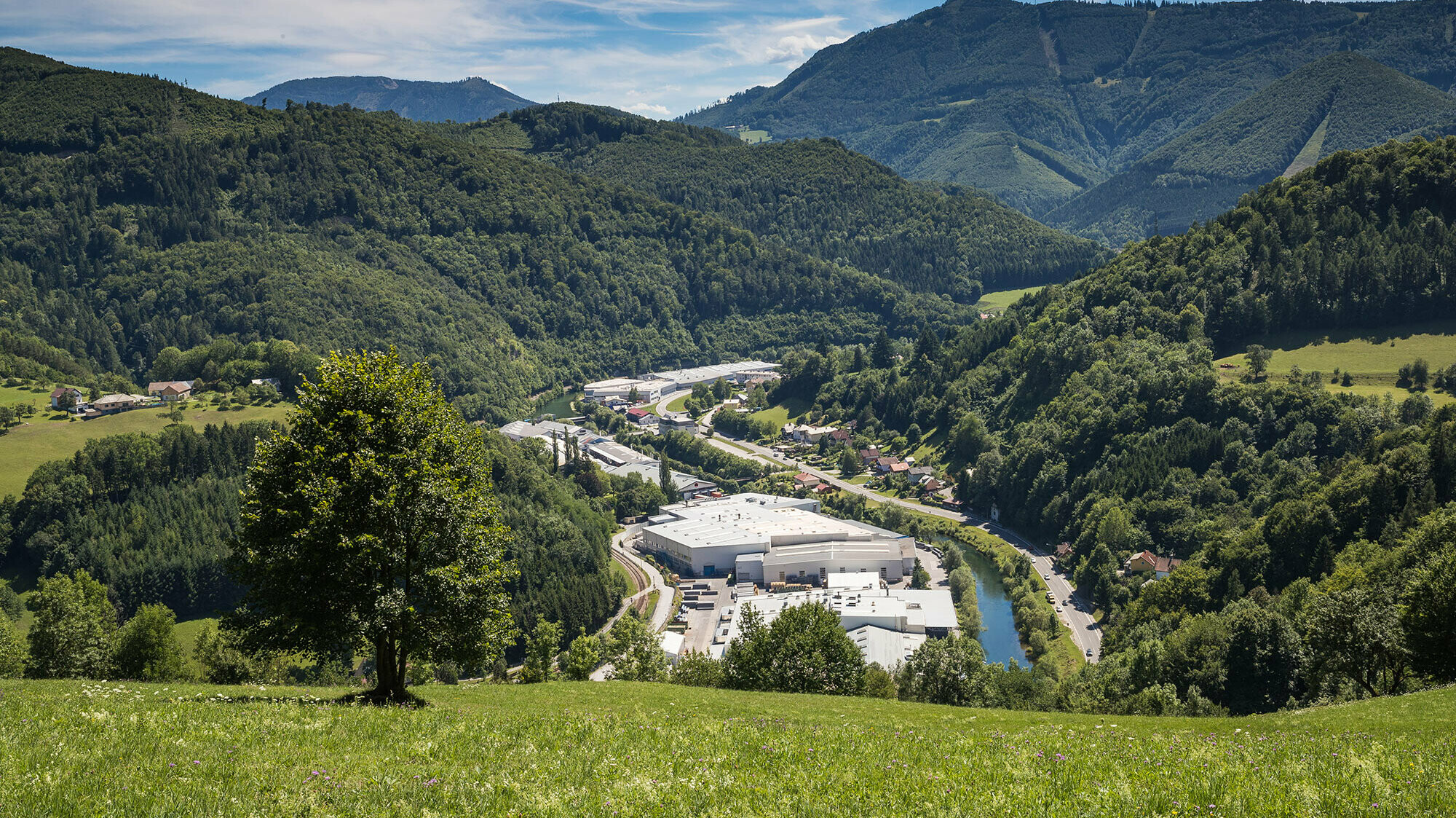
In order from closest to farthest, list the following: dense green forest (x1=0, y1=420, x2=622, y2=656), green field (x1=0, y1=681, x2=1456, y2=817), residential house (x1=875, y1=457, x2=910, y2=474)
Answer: green field (x1=0, y1=681, x2=1456, y2=817)
dense green forest (x1=0, y1=420, x2=622, y2=656)
residential house (x1=875, y1=457, x2=910, y2=474)

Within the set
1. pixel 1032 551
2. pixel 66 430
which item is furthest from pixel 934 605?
pixel 66 430

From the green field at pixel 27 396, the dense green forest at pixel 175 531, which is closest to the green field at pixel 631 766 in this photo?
the dense green forest at pixel 175 531

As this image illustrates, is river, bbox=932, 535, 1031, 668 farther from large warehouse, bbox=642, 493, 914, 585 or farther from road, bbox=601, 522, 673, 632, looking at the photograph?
road, bbox=601, 522, 673, 632

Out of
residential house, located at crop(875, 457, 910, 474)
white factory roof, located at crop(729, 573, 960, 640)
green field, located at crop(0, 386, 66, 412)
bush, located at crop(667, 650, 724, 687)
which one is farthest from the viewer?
residential house, located at crop(875, 457, 910, 474)

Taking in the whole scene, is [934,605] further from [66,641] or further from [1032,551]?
[66,641]

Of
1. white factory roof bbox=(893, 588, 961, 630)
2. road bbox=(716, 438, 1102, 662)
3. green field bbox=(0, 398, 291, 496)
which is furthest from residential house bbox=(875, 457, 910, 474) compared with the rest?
green field bbox=(0, 398, 291, 496)

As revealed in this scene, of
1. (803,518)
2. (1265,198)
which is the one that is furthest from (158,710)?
(1265,198)

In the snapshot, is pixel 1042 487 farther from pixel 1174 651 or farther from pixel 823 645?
pixel 823 645
